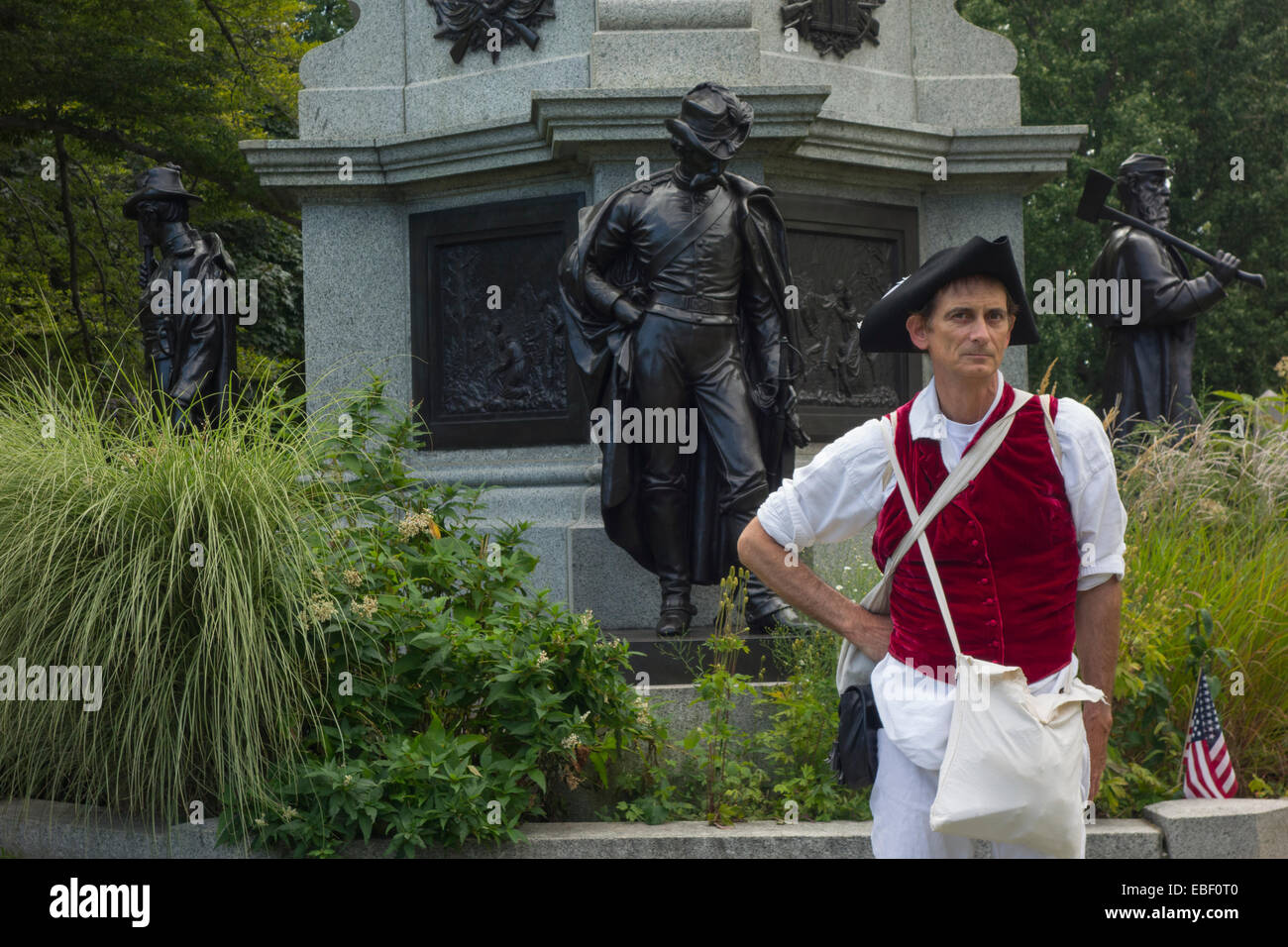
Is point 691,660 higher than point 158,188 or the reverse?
the reverse

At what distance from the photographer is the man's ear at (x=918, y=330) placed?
3430 mm

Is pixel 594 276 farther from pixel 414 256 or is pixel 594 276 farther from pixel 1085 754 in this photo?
pixel 1085 754

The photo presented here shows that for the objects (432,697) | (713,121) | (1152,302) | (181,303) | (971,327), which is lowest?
(432,697)

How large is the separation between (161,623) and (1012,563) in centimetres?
325

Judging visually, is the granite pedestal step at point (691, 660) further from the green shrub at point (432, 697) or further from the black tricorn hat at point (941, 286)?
the black tricorn hat at point (941, 286)

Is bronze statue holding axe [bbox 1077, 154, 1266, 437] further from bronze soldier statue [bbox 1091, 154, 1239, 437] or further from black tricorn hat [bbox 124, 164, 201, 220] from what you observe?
black tricorn hat [bbox 124, 164, 201, 220]

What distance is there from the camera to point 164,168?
10.5 m

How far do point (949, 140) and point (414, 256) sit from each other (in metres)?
3.79

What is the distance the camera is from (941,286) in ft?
10.9

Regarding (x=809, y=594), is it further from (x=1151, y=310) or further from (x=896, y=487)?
(x=1151, y=310)

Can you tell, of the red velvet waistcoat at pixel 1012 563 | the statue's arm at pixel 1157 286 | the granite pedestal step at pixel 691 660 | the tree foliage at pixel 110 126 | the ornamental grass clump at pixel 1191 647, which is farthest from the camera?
the tree foliage at pixel 110 126

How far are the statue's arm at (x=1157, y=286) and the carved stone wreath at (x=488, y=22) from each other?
4705 mm

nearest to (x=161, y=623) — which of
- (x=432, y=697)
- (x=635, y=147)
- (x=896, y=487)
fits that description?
(x=432, y=697)

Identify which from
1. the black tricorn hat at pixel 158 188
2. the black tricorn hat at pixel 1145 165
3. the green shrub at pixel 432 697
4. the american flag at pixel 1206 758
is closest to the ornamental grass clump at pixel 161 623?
the green shrub at pixel 432 697
